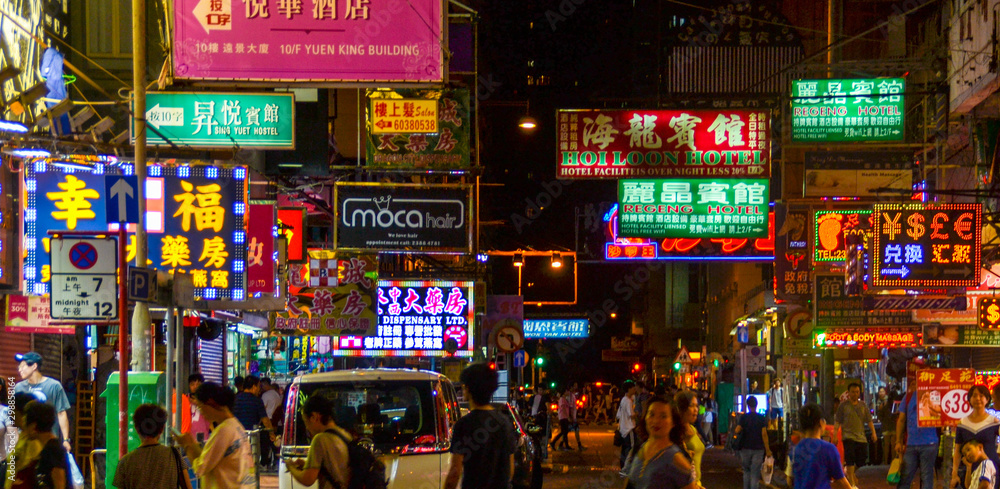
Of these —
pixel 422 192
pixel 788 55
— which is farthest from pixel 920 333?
pixel 422 192

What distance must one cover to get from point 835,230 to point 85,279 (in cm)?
1460

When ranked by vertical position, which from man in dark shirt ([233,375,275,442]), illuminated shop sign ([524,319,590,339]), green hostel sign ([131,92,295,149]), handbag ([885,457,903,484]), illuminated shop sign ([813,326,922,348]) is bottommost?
illuminated shop sign ([524,319,590,339])

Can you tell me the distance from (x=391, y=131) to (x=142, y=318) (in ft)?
23.8

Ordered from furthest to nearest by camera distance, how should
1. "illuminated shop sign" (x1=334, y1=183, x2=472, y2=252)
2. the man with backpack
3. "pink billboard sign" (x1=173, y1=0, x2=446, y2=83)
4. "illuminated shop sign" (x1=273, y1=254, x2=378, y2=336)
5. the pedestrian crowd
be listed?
"illuminated shop sign" (x1=273, y1=254, x2=378, y2=336) → "illuminated shop sign" (x1=334, y1=183, x2=472, y2=252) → "pink billboard sign" (x1=173, y1=0, x2=446, y2=83) → the man with backpack → the pedestrian crowd

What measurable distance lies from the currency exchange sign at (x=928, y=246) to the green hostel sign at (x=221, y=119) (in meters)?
9.00

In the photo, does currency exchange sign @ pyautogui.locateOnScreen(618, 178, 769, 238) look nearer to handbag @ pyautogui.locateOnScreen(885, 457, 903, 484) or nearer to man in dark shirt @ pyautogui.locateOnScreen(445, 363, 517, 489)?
handbag @ pyautogui.locateOnScreen(885, 457, 903, 484)

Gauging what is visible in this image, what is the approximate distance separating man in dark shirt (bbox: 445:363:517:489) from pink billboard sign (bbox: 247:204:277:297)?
30.9 ft

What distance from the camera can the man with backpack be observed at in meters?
8.00

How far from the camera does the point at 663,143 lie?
63.0 feet

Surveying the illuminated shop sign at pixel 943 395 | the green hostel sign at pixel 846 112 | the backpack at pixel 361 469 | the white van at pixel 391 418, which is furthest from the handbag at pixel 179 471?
the green hostel sign at pixel 846 112

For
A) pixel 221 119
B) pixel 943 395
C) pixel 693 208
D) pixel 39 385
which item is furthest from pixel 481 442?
pixel 693 208

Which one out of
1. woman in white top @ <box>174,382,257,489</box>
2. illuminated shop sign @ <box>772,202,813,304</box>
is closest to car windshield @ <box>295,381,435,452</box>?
woman in white top @ <box>174,382,257,489</box>

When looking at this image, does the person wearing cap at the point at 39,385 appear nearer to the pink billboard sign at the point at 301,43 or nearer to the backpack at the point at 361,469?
the pink billboard sign at the point at 301,43

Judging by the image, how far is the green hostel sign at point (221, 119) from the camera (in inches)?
547
